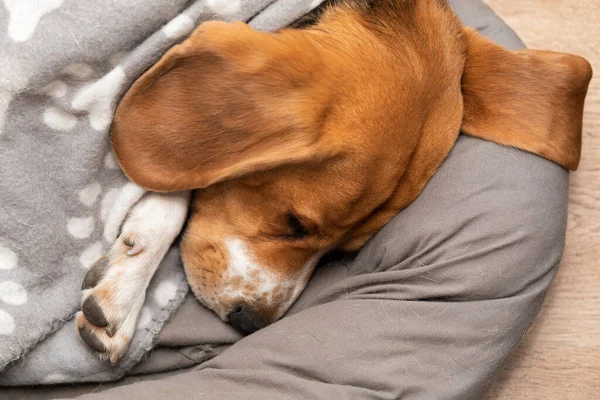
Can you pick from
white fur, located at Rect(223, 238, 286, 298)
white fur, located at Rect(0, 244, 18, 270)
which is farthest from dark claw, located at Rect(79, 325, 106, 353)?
white fur, located at Rect(223, 238, 286, 298)

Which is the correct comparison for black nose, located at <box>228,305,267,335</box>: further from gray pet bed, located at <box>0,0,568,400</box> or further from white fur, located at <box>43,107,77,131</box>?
white fur, located at <box>43,107,77,131</box>

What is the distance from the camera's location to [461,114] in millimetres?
1947

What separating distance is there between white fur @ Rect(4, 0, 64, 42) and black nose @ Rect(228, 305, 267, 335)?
917 millimetres

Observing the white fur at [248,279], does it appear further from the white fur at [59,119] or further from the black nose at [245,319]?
the white fur at [59,119]

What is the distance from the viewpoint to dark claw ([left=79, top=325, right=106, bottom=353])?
189cm

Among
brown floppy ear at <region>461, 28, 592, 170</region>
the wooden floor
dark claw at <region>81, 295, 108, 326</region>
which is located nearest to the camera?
dark claw at <region>81, 295, 108, 326</region>

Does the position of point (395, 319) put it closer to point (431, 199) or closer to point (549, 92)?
point (431, 199)

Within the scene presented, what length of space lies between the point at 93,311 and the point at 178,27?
0.76 m

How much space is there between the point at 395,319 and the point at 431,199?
35 cm

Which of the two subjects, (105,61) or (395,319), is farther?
(395,319)

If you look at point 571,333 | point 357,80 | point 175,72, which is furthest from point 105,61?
point 571,333

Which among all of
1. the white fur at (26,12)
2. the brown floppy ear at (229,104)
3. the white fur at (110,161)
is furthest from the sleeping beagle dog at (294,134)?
the white fur at (26,12)

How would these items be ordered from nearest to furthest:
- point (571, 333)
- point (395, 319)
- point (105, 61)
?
point (105, 61)
point (395, 319)
point (571, 333)

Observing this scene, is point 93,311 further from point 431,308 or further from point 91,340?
point 431,308
